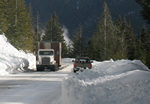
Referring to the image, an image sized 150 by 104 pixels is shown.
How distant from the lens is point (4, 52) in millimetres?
32969

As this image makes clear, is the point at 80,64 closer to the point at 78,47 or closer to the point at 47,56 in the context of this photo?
the point at 47,56

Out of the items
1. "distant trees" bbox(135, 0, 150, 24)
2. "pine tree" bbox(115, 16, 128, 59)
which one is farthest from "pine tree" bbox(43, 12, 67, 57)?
"distant trees" bbox(135, 0, 150, 24)

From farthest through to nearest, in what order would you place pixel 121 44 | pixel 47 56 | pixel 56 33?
1. pixel 56 33
2. pixel 121 44
3. pixel 47 56

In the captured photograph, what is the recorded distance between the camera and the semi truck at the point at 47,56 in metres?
29.9

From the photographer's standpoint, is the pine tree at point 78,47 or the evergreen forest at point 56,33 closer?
the evergreen forest at point 56,33

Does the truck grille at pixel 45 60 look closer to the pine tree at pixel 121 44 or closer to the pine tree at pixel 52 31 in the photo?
the pine tree at pixel 121 44

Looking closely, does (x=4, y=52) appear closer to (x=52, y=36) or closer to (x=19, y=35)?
(x=19, y=35)

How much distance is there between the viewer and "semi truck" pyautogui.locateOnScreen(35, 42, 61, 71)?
98.0ft

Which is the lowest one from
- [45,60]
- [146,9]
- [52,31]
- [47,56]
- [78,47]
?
[45,60]

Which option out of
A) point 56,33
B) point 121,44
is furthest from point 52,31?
point 121,44

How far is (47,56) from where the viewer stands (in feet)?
101

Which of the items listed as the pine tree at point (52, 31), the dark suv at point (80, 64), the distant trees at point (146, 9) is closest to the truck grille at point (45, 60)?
the dark suv at point (80, 64)

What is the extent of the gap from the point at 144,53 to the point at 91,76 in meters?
39.5

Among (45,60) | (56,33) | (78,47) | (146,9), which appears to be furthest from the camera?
A: (78,47)
